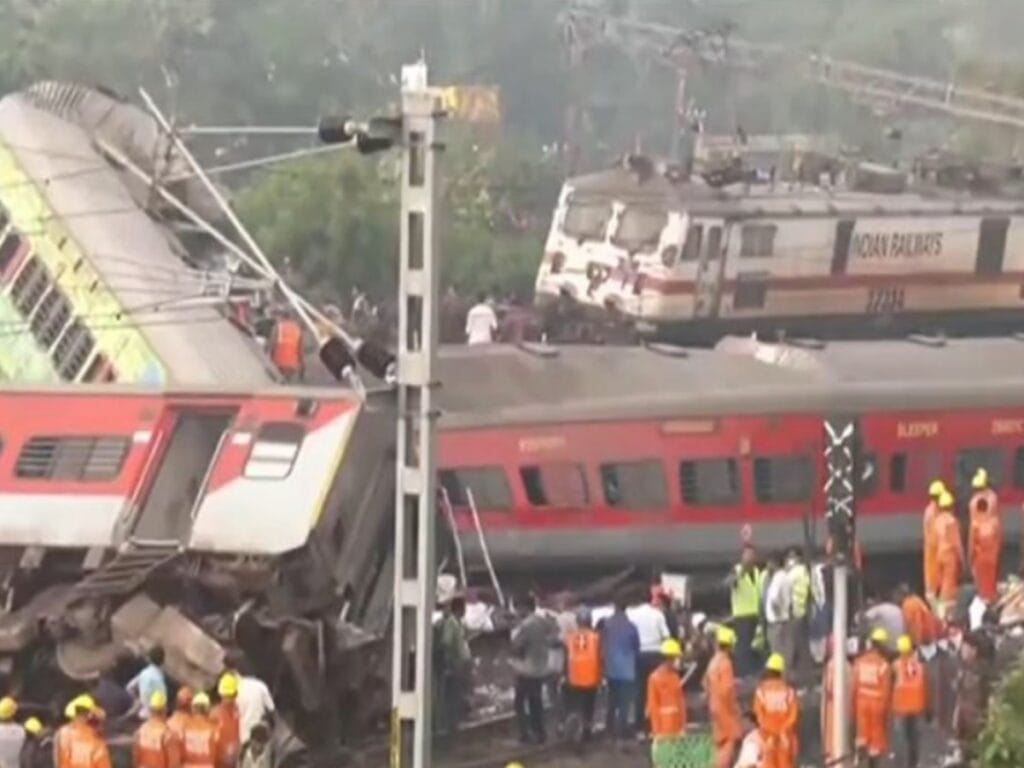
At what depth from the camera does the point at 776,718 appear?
15.5m

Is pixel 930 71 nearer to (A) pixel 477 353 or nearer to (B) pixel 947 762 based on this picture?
(A) pixel 477 353

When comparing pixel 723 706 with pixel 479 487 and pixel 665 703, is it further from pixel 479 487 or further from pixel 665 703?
pixel 479 487

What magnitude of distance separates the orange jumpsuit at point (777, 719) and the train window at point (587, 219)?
18915 mm

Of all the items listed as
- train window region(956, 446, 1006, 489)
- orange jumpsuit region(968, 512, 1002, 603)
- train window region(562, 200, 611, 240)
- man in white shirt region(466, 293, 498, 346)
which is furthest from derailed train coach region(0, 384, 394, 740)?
train window region(562, 200, 611, 240)

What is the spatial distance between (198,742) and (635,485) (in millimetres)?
8200

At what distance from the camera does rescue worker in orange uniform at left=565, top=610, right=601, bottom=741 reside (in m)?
18.1

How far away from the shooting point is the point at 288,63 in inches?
2522

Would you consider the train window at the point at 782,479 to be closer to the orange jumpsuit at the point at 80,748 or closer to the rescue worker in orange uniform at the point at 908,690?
the rescue worker in orange uniform at the point at 908,690

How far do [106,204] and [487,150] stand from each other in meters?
25.1

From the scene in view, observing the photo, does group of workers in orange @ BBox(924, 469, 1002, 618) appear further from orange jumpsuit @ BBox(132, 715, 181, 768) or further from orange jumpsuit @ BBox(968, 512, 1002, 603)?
orange jumpsuit @ BBox(132, 715, 181, 768)

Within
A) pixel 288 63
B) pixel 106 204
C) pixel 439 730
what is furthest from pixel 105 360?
pixel 288 63

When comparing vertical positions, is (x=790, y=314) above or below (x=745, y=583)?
above

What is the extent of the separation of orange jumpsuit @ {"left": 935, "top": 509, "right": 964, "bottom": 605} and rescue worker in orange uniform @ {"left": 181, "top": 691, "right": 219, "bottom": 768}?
21.0 ft

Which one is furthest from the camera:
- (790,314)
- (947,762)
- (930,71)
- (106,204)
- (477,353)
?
(930,71)
